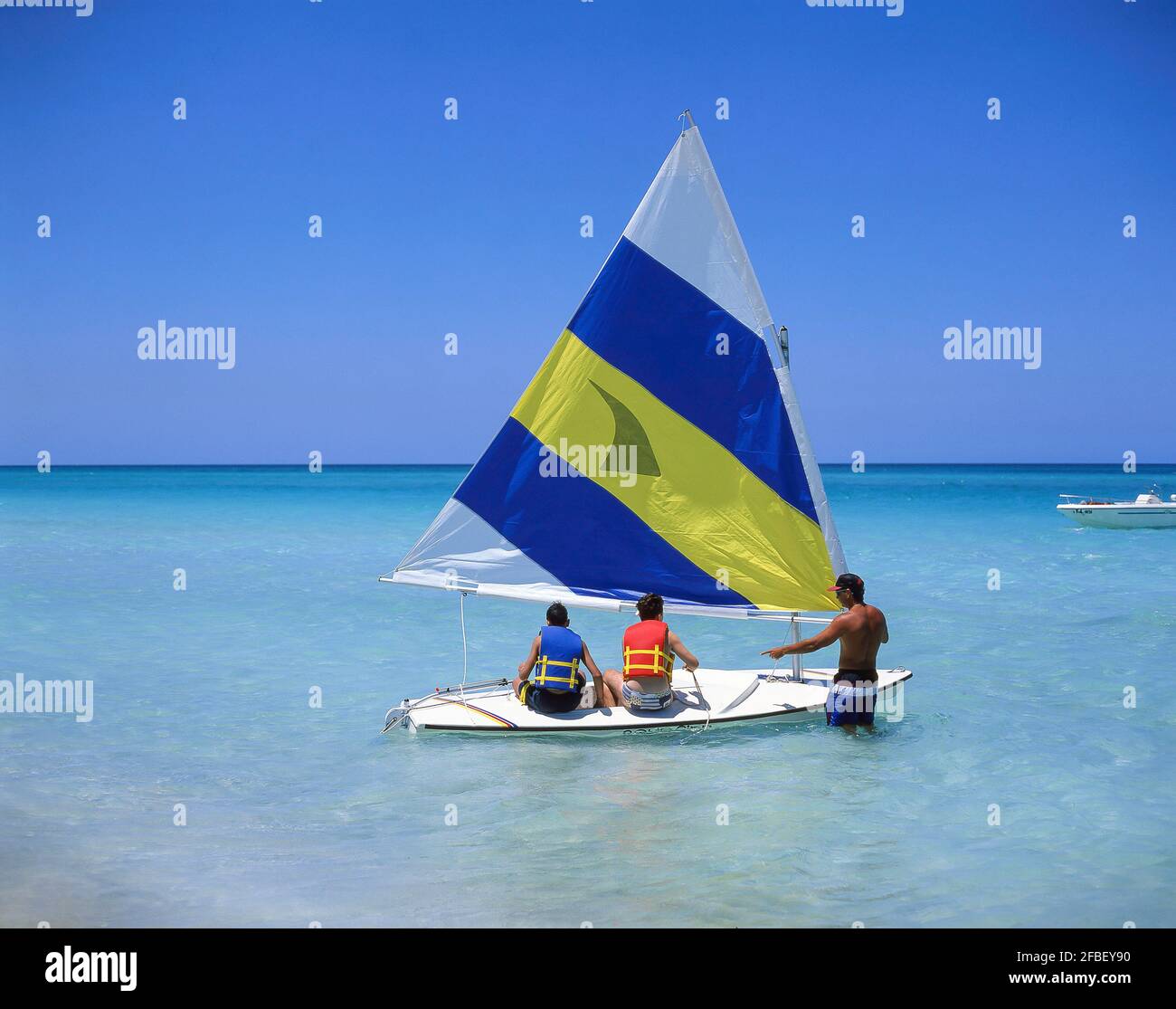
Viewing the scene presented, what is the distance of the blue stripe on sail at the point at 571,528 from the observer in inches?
349

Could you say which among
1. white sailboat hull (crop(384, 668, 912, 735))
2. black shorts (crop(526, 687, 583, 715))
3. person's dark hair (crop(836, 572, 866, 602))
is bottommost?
white sailboat hull (crop(384, 668, 912, 735))

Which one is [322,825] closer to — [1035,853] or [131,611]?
[1035,853]

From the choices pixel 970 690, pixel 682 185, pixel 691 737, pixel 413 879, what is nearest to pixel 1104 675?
pixel 970 690

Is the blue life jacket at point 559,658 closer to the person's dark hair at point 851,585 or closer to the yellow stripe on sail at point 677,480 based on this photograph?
the yellow stripe on sail at point 677,480

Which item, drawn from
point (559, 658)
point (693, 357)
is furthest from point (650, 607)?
point (693, 357)

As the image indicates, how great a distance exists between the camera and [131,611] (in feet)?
59.7

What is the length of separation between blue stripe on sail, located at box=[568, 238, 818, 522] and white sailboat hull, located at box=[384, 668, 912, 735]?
5.96 ft

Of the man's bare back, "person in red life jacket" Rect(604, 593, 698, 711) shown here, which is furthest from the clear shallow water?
the man's bare back

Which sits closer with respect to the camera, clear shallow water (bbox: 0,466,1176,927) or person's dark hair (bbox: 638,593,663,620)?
clear shallow water (bbox: 0,466,1176,927)

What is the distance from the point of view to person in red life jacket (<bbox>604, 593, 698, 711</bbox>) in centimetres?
857

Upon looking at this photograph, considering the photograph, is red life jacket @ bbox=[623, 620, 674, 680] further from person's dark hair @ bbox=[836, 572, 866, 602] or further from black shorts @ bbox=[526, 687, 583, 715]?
person's dark hair @ bbox=[836, 572, 866, 602]

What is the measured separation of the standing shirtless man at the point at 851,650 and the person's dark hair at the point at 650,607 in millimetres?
947

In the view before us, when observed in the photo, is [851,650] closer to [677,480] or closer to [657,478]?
[677,480]

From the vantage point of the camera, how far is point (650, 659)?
864cm
